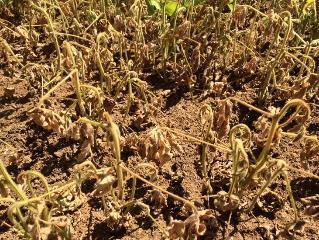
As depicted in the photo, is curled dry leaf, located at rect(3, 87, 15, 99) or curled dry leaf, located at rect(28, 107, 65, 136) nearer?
curled dry leaf, located at rect(28, 107, 65, 136)

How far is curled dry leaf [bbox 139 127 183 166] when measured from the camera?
1600 mm

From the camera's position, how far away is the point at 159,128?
1.60m

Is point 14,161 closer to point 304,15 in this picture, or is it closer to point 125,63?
point 125,63

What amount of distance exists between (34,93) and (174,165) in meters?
0.88

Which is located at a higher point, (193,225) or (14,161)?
(193,225)

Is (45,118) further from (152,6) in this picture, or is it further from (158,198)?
(152,6)

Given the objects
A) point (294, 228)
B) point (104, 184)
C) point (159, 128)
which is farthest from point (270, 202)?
point (104, 184)

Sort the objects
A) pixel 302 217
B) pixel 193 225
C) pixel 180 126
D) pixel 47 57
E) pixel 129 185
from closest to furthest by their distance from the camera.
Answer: pixel 193 225, pixel 302 217, pixel 129 185, pixel 180 126, pixel 47 57

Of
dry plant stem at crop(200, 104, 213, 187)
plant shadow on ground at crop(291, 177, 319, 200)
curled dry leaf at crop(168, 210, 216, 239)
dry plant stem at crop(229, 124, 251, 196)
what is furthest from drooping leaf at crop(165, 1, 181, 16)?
curled dry leaf at crop(168, 210, 216, 239)

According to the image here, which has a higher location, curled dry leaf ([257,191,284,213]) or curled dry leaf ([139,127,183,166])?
curled dry leaf ([139,127,183,166])

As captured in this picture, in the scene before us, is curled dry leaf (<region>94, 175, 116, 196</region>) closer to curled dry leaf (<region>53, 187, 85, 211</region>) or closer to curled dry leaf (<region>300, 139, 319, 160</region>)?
curled dry leaf (<region>53, 187, 85, 211</region>)

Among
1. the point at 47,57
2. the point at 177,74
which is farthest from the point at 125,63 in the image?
the point at 47,57

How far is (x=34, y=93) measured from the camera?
2.37m

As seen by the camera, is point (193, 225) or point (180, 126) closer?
point (193, 225)
